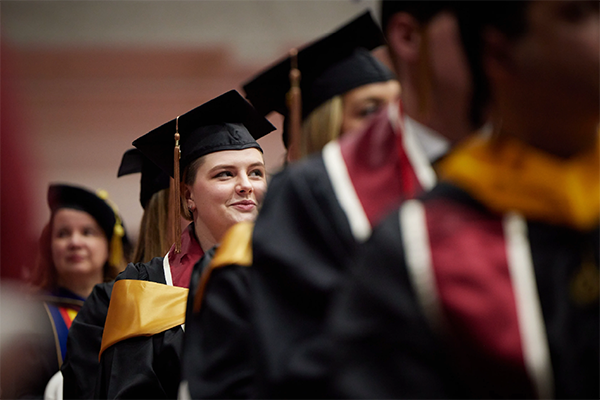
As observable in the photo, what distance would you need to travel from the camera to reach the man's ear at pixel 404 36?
1023 millimetres

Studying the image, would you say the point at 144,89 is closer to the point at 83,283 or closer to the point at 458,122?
the point at 83,283

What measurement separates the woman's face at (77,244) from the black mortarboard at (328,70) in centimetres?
177

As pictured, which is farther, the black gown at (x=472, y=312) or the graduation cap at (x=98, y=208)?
the graduation cap at (x=98, y=208)

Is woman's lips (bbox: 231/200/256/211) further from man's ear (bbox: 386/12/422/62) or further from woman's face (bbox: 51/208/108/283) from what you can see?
woman's face (bbox: 51/208/108/283)

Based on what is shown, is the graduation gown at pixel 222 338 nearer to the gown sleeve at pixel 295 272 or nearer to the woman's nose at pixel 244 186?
the gown sleeve at pixel 295 272

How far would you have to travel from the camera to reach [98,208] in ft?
12.2

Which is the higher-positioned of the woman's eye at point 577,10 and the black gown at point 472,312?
the woman's eye at point 577,10

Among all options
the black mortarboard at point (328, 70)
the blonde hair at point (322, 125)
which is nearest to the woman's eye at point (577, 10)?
the blonde hair at point (322, 125)

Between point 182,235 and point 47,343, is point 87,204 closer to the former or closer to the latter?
point 47,343

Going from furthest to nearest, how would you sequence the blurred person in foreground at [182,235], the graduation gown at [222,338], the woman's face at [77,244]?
the woman's face at [77,244]
the blurred person in foreground at [182,235]
the graduation gown at [222,338]

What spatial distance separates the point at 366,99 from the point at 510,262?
1.22 m

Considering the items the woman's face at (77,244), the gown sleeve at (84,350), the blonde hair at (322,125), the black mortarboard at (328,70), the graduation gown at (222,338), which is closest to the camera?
the graduation gown at (222,338)

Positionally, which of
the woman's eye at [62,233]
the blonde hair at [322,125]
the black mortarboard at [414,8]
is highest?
the black mortarboard at [414,8]

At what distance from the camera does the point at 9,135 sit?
0.56m
